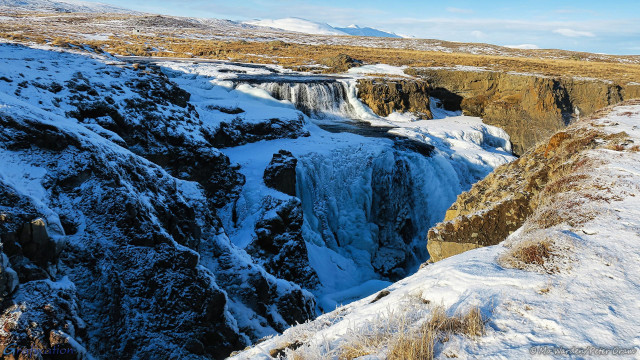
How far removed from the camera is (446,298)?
3.32 metres

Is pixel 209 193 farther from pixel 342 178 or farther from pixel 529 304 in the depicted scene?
pixel 529 304

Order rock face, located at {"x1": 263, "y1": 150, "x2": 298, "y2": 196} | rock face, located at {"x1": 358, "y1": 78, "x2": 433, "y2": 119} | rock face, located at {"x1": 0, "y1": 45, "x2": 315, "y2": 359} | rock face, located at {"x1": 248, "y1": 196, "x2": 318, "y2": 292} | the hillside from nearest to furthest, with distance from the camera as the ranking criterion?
the hillside < rock face, located at {"x1": 0, "y1": 45, "x2": 315, "y2": 359} < rock face, located at {"x1": 248, "y1": 196, "x2": 318, "y2": 292} < rock face, located at {"x1": 263, "y1": 150, "x2": 298, "y2": 196} < rock face, located at {"x1": 358, "y1": 78, "x2": 433, "y2": 119}

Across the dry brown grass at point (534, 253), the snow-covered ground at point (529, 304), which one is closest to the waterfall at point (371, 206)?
the snow-covered ground at point (529, 304)

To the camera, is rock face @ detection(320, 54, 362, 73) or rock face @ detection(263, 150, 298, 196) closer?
rock face @ detection(263, 150, 298, 196)

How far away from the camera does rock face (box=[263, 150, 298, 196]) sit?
13320 mm

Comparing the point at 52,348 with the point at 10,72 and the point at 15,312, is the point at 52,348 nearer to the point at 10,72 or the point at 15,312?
the point at 15,312

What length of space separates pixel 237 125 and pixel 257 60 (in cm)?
2373

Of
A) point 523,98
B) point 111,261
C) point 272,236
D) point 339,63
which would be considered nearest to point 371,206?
point 272,236

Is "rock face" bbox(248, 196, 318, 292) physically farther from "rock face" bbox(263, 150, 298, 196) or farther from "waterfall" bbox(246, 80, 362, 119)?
"waterfall" bbox(246, 80, 362, 119)

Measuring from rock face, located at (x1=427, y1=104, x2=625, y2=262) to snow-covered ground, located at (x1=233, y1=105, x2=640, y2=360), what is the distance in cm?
171

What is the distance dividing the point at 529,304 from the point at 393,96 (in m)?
26.0

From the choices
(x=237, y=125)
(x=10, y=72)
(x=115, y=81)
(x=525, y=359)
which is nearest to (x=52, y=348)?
(x=525, y=359)

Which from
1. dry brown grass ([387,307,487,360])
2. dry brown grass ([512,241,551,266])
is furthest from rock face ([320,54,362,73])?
dry brown grass ([387,307,487,360])

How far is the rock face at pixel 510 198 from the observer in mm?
6180
